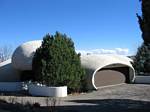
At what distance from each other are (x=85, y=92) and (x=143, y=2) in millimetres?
19661

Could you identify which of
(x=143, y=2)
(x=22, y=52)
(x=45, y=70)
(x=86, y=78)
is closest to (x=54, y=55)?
(x=45, y=70)

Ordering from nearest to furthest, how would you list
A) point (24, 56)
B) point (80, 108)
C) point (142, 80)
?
point (80, 108) → point (24, 56) → point (142, 80)

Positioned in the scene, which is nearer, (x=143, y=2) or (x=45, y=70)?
(x=143, y=2)

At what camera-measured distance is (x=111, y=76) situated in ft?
144

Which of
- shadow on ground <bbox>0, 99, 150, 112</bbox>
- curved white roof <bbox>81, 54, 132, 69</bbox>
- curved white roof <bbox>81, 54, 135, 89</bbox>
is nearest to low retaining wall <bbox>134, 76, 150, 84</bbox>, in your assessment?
curved white roof <bbox>81, 54, 135, 89</bbox>

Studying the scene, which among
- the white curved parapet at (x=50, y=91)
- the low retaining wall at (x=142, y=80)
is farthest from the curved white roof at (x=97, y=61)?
the white curved parapet at (x=50, y=91)

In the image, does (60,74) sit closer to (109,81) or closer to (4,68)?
(109,81)

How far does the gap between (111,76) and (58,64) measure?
10.0 metres

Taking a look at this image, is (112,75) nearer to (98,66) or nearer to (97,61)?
(97,61)

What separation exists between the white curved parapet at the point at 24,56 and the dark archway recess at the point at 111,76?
26.0 ft

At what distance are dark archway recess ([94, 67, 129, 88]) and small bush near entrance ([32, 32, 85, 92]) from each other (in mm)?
4480

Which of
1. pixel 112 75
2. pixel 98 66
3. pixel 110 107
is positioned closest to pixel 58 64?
pixel 98 66

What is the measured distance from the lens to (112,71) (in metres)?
44.1

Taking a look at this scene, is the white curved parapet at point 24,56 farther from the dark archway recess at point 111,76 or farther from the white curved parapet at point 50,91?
the white curved parapet at point 50,91
